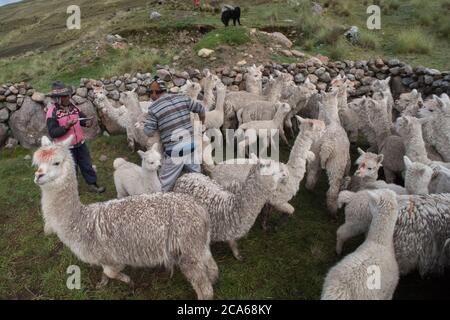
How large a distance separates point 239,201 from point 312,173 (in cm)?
197

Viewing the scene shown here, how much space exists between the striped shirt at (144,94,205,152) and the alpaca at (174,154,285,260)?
2.58 ft

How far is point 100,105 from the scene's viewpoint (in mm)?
7914

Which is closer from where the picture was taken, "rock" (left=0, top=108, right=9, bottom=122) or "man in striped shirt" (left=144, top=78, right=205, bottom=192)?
"man in striped shirt" (left=144, top=78, right=205, bottom=192)

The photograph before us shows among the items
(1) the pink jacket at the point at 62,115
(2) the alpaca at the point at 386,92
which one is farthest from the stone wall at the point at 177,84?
(1) the pink jacket at the point at 62,115

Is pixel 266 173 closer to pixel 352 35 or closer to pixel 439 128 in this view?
pixel 439 128

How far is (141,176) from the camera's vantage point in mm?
5023

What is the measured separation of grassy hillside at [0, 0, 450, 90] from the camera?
10.4 meters

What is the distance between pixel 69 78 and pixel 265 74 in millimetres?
5092

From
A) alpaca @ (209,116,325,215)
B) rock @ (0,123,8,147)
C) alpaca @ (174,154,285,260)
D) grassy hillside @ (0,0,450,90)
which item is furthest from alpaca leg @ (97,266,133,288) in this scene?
grassy hillside @ (0,0,450,90)

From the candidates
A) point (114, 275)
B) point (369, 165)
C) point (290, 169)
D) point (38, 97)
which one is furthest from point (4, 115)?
point (369, 165)

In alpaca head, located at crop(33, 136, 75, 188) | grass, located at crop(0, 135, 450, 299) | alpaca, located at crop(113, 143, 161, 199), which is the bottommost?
grass, located at crop(0, 135, 450, 299)

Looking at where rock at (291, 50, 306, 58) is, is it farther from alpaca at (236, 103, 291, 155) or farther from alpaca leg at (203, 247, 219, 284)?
alpaca leg at (203, 247, 219, 284)
